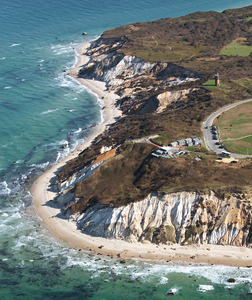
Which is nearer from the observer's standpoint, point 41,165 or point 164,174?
point 164,174

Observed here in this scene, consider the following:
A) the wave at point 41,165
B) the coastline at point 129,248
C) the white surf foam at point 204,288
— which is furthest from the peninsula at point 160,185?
the white surf foam at point 204,288

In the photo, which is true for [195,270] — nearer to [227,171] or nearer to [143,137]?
[227,171]

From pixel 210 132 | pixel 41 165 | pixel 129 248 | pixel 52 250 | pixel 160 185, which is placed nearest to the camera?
pixel 129 248

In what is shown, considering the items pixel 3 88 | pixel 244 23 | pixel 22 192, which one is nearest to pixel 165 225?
pixel 22 192

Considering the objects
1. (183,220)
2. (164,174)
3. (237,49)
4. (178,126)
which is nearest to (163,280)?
(183,220)

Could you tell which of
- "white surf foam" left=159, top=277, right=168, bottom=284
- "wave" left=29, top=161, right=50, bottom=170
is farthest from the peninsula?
"white surf foam" left=159, top=277, right=168, bottom=284

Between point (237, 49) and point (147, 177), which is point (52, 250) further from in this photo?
point (237, 49)
